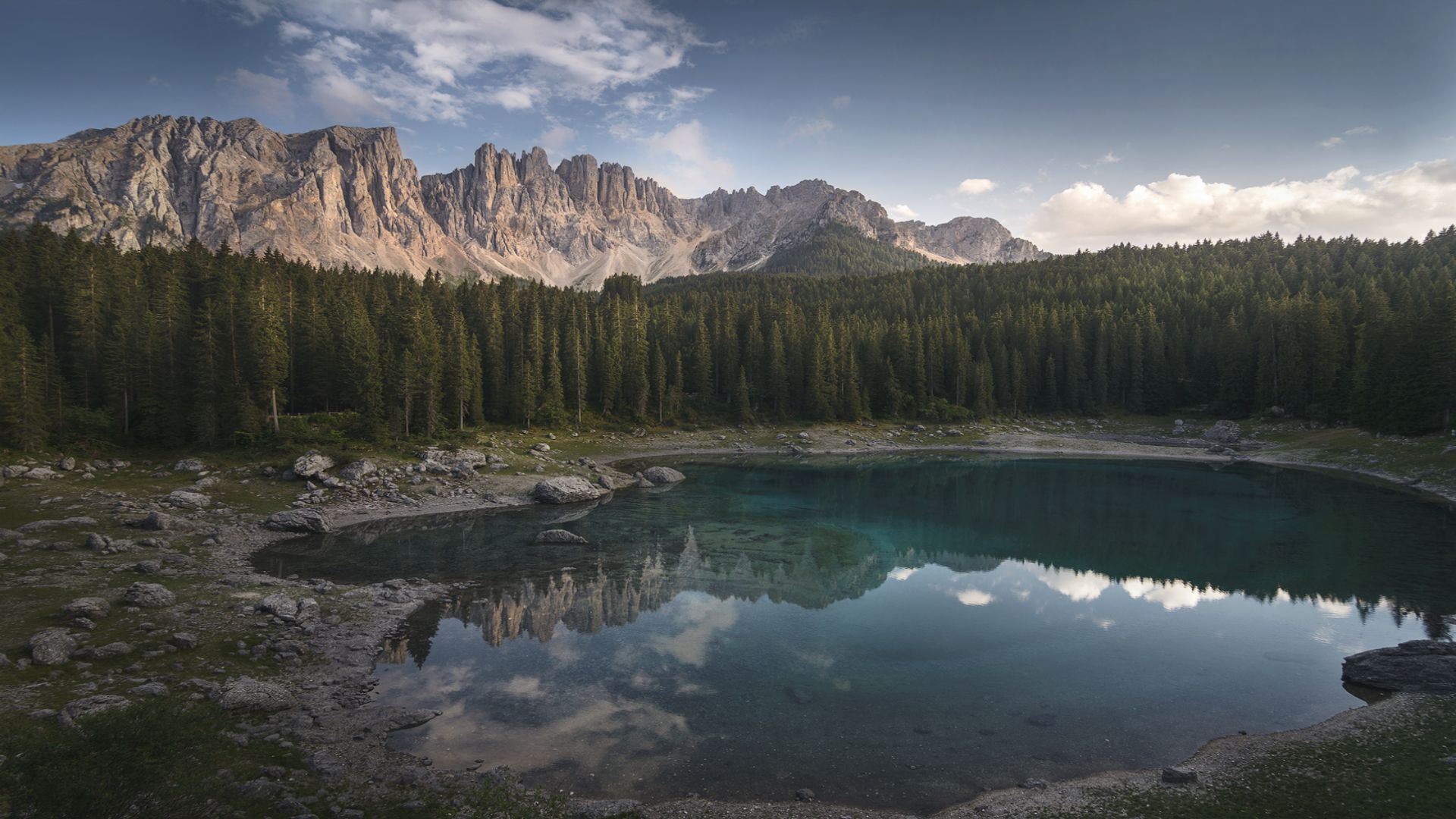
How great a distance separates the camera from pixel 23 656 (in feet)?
65.4

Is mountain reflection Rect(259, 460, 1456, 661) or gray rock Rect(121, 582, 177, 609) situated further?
mountain reflection Rect(259, 460, 1456, 661)

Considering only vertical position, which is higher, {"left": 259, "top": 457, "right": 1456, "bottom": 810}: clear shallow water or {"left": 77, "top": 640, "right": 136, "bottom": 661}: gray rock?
{"left": 77, "top": 640, "right": 136, "bottom": 661}: gray rock

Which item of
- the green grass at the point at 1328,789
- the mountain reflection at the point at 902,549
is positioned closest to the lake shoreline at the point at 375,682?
the green grass at the point at 1328,789

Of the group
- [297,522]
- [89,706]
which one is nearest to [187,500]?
[297,522]

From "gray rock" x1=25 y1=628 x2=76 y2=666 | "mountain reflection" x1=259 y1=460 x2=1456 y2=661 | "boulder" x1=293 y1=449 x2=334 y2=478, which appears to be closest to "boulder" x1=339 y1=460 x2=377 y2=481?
"boulder" x1=293 y1=449 x2=334 y2=478

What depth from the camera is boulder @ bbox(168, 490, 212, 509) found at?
4150 centimetres

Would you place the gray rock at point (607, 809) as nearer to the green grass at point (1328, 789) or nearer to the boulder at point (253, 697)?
the green grass at point (1328, 789)

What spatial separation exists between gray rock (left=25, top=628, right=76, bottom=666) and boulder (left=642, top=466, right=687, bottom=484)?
4955 cm

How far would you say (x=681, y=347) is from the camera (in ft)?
398

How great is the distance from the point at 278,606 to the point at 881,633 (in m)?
25.5

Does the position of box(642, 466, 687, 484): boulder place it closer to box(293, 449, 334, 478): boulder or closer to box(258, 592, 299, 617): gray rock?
box(293, 449, 334, 478): boulder

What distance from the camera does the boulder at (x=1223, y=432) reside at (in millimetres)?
96250

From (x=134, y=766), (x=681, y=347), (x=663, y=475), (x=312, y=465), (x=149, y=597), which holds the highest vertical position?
(x=681, y=347)

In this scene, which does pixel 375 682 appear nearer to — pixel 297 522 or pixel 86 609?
pixel 86 609
